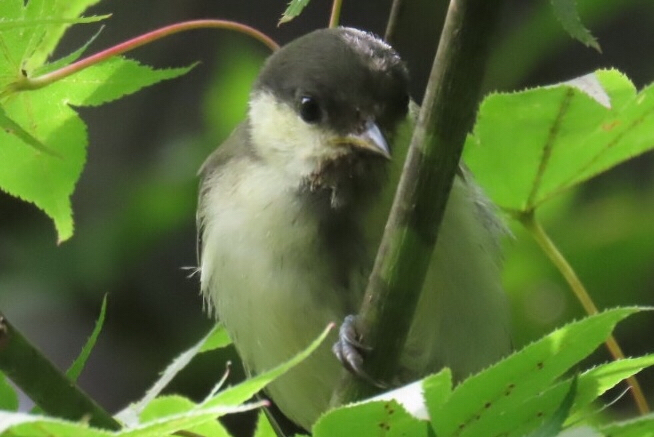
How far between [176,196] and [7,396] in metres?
1.45

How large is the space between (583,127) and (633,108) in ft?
0.15

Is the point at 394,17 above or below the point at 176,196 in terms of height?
above

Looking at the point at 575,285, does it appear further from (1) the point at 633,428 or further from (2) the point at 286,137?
(2) the point at 286,137

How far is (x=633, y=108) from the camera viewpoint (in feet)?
2.45

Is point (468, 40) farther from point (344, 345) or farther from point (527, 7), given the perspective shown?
point (527, 7)

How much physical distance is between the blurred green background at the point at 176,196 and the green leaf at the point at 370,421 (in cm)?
110

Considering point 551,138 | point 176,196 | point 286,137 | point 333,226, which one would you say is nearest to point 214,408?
point 551,138

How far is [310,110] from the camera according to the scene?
1.07 meters

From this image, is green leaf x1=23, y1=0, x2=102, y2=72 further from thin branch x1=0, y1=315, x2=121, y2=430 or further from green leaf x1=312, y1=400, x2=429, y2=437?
green leaf x1=312, y1=400, x2=429, y2=437

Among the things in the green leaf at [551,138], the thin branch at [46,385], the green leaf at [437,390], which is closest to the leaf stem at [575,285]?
the green leaf at [551,138]

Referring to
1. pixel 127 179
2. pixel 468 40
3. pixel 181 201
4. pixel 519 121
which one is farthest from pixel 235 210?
pixel 127 179

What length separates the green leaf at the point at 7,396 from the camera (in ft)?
2.07

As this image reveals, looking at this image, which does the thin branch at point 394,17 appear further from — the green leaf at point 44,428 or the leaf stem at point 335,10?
the green leaf at point 44,428

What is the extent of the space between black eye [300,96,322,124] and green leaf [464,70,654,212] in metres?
0.24
